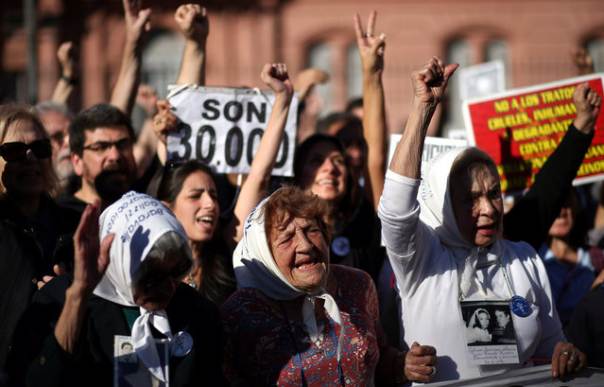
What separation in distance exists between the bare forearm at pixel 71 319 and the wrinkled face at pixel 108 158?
2255 mm

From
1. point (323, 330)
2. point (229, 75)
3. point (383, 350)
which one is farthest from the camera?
point (229, 75)

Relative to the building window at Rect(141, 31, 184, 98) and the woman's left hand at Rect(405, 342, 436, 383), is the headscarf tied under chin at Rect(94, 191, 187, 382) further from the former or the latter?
the building window at Rect(141, 31, 184, 98)

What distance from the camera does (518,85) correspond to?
2461cm

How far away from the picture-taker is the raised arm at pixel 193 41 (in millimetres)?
6324

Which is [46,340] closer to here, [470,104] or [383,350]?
[383,350]

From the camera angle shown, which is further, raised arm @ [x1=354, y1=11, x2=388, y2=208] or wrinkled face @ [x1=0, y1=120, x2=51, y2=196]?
raised arm @ [x1=354, y1=11, x2=388, y2=208]

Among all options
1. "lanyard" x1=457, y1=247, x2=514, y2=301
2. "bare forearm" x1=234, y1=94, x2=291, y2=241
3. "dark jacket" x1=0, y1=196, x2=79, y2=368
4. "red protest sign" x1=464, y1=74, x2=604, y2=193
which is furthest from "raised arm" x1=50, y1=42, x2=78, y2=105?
"lanyard" x1=457, y1=247, x2=514, y2=301

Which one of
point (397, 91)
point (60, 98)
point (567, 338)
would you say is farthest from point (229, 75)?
point (567, 338)

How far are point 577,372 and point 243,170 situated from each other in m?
2.58

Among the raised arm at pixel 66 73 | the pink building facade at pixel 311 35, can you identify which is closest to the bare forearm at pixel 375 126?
the raised arm at pixel 66 73

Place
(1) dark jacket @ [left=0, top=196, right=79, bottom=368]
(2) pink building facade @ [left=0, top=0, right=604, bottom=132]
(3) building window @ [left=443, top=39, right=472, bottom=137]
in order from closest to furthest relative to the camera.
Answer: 1. (1) dark jacket @ [left=0, top=196, right=79, bottom=368]
2. (3) building window @ [left=443, top=39, right=472, bottom=137]
3. (2) pink building facade @ [left=0, top=0, right=604, bottom=132]

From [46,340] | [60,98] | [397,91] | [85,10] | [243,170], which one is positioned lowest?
[46,340]

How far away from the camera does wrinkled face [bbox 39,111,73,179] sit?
6523 millimetres

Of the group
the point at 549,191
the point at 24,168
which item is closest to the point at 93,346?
the point at 24,168
